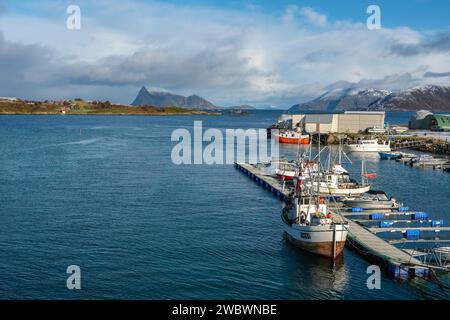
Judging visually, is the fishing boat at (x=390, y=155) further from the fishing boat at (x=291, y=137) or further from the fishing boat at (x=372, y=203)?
the fishing boat at (x=372, y=203)

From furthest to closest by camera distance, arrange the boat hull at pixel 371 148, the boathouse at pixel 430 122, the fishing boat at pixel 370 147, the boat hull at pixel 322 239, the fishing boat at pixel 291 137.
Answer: the boathouse at pixel 430 122 < the fishing boat at pixel 291 137 < the fishing boat at pixel 370 147 < the boat hull at pixel 371 148 < the boat hull at pixel 322 239

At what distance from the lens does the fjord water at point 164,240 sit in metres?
25.2

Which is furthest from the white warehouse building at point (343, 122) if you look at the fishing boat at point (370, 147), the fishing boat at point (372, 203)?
the fishing boat at point (372, 203)

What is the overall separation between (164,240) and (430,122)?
123m

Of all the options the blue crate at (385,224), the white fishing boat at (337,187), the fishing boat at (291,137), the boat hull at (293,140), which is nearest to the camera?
the blue crate at (385,224)

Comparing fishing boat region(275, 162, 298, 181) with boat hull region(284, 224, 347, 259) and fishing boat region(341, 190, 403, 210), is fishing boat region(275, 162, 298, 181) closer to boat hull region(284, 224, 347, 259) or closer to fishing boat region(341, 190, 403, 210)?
fishing boat region(341, 190, 403, 210)

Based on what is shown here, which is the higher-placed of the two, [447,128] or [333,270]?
[447,128]

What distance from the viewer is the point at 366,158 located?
8700 cm

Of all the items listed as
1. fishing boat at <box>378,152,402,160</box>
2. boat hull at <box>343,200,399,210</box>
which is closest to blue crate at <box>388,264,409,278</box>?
boat hull at <box>343,200,399,210</box>

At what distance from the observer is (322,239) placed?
98.2 ft

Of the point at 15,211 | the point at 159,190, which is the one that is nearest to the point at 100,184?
the point at 159,190

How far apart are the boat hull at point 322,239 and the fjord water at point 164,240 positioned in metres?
0.65
